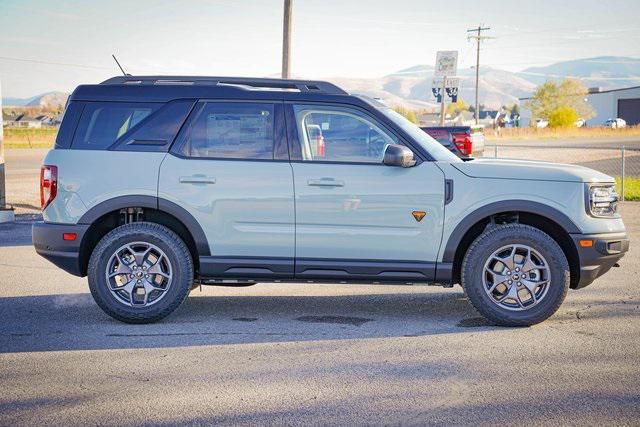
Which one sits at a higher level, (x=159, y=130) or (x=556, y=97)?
(x=556, y=97)

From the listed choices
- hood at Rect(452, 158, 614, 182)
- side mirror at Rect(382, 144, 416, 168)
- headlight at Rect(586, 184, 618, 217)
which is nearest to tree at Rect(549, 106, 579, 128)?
headlight at Rect(586, 184, 618, 217)

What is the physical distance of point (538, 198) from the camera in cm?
637

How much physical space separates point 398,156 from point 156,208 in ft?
6.85

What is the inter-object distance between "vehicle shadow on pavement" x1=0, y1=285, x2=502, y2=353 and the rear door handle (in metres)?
1.21

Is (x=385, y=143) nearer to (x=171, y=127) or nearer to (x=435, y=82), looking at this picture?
(x=171, y=127)

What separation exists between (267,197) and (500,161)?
2.09m

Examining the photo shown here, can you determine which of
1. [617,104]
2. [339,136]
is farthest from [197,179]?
[617,104]

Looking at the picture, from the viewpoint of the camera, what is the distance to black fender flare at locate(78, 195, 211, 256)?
6.49 metres

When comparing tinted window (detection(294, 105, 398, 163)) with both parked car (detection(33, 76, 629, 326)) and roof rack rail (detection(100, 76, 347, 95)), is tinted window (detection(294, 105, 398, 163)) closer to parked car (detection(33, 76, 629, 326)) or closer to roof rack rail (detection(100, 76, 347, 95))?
parked car (detection(33, 76, 629, 326))

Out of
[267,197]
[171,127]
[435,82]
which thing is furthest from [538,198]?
[435,82]

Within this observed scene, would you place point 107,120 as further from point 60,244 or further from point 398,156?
point 398,156

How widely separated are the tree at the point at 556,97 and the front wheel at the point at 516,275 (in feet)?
346

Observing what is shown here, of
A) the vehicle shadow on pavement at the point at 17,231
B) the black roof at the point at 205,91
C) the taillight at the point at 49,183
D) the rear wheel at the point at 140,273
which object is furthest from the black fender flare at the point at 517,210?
the vehicle shadow on pavement at the point at 17,231

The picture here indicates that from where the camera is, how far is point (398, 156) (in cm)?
621
